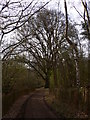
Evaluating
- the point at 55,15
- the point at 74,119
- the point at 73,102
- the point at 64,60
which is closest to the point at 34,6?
the point at 74,119

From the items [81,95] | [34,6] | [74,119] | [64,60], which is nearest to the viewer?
[34,6]

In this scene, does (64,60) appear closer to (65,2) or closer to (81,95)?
(65,2)

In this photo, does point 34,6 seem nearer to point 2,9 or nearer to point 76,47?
point 2,9

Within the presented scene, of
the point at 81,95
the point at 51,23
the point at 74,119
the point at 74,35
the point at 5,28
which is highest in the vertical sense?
the point at 51,23

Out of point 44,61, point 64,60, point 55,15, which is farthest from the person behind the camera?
point 44,61

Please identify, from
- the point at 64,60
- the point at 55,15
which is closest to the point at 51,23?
the point at 55,15

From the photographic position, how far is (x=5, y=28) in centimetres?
1327

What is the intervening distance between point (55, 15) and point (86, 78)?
61.7 ft

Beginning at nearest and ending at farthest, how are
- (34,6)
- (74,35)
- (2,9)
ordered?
1. (2,9)
2. (34,6)
3. (74,35)

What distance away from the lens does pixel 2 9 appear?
41.0 ft

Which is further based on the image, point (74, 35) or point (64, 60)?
point (74, 35)

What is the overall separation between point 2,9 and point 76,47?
14808 millimetres

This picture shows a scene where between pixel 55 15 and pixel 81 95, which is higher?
pixel 55 15

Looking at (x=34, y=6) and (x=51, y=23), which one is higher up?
(x=51, y=23)
